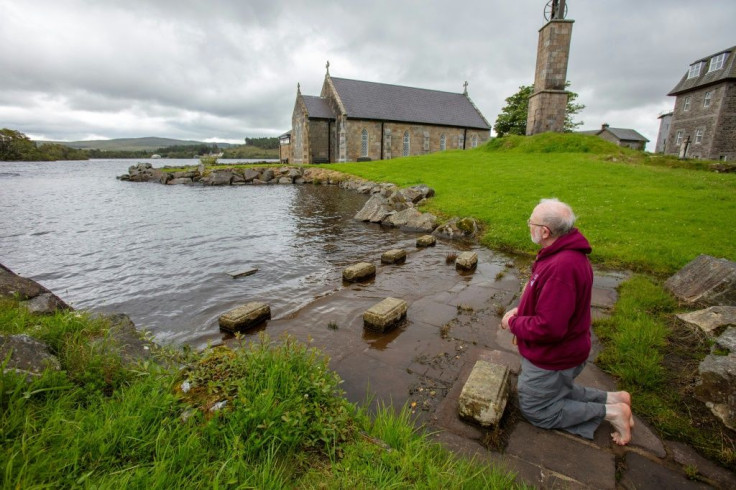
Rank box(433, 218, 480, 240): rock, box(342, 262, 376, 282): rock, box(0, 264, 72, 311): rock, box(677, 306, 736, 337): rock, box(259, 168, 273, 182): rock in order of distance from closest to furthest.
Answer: box(677, 306, 736, 337): rock < box(0, 264, 72, 311): rock < box(342, 262, 376, 282): rock < box(433, 218, 480, 240): rock < box(259, 168, 273, 182): rock

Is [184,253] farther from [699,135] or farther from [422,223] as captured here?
[699,135]

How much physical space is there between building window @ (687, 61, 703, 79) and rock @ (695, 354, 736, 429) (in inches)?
2174

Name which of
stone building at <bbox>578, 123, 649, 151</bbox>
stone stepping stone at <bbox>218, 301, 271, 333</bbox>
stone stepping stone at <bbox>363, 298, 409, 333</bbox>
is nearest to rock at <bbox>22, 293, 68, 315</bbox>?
stone stepping stone at <bbox>218, 301, 271, 333</bbox>

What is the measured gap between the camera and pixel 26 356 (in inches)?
115

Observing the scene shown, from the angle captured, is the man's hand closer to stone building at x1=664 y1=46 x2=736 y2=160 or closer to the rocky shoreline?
the rocky shoreline

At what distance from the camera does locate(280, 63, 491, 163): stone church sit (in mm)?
43719

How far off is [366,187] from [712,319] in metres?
21.2

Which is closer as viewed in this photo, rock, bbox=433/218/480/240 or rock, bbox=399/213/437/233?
rock, bbox=433/218/480/240

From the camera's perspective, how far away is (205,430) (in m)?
2.55

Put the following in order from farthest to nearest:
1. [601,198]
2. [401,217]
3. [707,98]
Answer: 1. [707,98]
2. [401,217]
3. [601,198]

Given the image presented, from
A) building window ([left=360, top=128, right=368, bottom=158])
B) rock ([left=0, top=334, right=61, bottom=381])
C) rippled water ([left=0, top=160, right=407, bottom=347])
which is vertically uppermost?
building window ([left=360, top=128, right=368, bottom=158])

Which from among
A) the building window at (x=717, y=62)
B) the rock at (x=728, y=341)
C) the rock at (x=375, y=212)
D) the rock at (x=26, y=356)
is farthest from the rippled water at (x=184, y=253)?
the building window at (x=717, y=62)

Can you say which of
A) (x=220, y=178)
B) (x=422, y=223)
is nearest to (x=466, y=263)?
(x=422, y=223)


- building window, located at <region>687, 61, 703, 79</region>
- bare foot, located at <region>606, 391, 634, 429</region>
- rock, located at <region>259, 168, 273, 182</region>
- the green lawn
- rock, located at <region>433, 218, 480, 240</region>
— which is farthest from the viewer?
building window, located at <region>687, 61, 703, 79</region>
